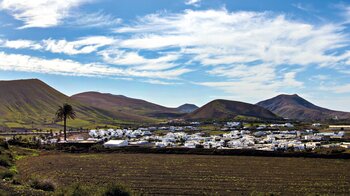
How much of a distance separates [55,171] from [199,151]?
32.9 meters

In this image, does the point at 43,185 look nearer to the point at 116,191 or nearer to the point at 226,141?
the point at 116,191

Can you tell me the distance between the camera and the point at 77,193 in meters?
20.9

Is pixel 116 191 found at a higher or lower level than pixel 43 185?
higher

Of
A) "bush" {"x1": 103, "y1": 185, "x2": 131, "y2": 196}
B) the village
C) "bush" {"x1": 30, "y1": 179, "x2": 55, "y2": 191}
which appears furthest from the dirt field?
the village

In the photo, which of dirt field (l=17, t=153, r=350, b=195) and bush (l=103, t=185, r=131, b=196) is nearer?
bush (l=103, t=185, r=131, b=196)

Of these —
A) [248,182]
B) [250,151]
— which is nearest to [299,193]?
[248,182]

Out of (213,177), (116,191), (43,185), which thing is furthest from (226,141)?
(116,191)

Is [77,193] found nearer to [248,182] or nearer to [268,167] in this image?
[248,182]

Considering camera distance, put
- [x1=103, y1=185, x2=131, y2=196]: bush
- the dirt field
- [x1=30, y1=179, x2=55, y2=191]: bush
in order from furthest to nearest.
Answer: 1. the dirt field
2. [x1=30, y1=179, x2=55, y2=191]: bush
3. [x1=103, y1=185, x2=131, y2=196]: bush

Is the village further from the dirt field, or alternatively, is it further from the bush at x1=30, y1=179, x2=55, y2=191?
the bush at x1=30, y1=179, x2=55, y2=191

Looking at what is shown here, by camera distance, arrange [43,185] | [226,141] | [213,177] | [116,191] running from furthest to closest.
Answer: [226,141], [213,177], [43,185], [116,191]

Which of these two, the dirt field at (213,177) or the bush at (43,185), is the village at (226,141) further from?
the bush at (43,185)

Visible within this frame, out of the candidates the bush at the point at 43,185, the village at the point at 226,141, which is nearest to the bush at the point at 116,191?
the bush at the point at 43,185

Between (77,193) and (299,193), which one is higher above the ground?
(77,193)
